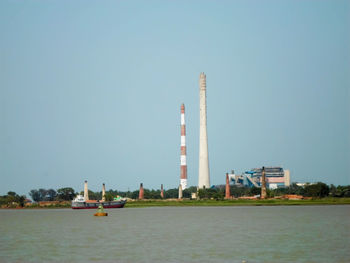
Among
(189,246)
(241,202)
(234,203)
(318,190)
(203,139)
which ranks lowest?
(189,246)

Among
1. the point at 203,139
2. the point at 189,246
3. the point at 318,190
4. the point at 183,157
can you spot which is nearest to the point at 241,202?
the point at 318,190

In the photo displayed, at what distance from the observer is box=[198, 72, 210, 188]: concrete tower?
17788 centimetres

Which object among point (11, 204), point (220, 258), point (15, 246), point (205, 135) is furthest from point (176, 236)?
point (11, 204)

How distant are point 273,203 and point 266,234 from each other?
96.2 meters

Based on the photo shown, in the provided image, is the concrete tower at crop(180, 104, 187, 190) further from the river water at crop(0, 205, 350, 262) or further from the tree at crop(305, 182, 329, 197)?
the river water at crop(0, 205, 350, 262)

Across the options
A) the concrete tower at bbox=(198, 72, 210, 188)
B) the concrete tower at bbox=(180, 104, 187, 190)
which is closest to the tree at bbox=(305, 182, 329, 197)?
the concrete tower at bbox=(198, 72, 210, 188)

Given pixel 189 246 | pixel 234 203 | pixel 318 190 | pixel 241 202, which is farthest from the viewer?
pixel 318 190

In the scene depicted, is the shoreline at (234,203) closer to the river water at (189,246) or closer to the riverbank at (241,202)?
the riverbank at (241,202)

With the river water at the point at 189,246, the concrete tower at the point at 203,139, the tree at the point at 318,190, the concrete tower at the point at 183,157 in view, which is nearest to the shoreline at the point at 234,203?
the concrete tower at the point at 183,157

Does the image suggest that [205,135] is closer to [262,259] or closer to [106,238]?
[106,238]

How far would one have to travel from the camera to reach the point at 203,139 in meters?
178

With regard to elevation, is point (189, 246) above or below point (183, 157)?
below

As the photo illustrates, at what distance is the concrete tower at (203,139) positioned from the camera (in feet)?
584

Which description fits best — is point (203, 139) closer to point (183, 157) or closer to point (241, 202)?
point (183, 157)
